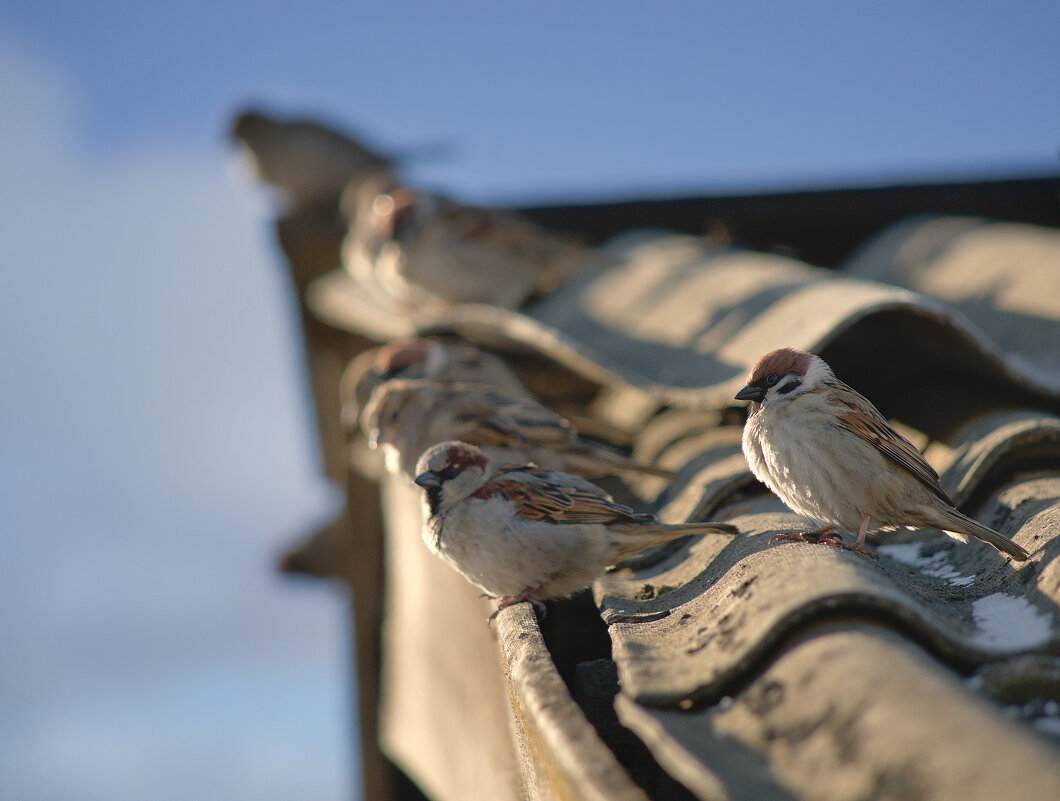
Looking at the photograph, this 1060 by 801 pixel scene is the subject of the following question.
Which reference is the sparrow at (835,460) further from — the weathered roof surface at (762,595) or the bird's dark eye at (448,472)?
the bird's dark eye at (448,472)

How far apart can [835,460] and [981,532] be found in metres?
0.26

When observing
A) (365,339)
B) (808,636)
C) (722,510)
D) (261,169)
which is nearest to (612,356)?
(722,510)

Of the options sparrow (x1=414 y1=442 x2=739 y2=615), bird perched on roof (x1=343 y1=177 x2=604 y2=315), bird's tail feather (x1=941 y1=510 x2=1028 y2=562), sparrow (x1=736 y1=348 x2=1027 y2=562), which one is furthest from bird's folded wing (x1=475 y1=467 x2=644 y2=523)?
bird perched on roof (x1=343 y1=177 x2=604 y2=315)

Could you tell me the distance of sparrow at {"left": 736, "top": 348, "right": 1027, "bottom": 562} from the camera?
152 cm

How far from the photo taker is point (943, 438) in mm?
1933

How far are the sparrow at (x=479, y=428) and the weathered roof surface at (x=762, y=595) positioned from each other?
150mm

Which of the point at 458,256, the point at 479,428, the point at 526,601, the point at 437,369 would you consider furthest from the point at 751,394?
the point at 458,256

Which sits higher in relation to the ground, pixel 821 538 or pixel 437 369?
pixel 821 538

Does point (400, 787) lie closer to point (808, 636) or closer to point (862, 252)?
point (862, 252)

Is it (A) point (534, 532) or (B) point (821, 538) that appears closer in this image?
(B) point (821, 538)

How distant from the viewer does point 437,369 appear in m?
2.84

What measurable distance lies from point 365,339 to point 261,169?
228 centimetres

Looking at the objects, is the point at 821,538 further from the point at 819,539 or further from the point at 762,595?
the point at 762,595

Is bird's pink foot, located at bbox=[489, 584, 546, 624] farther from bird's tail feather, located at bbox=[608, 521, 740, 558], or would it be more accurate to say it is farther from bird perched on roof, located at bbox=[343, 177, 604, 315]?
bird perched on roof, located at bbox=[343, 177, 604, 315]
